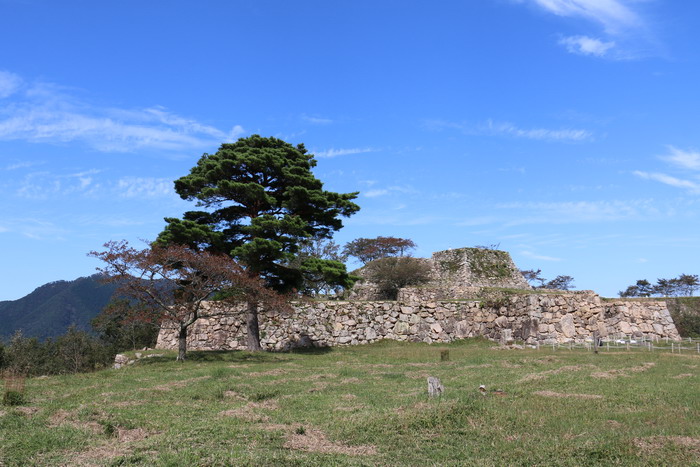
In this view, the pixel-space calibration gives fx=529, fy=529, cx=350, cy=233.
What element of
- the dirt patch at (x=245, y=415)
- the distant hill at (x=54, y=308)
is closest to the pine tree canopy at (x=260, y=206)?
the dirt patch at (x=245, y=415)

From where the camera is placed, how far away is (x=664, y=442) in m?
8.25

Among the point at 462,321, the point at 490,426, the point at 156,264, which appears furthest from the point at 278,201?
the point at 490,426

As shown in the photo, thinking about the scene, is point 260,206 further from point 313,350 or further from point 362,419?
point 362,419

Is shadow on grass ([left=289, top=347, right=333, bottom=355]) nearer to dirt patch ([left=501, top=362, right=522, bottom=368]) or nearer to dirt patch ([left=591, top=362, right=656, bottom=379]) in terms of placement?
dirt patch ([left=501, top=362, right=522, bottom=368])

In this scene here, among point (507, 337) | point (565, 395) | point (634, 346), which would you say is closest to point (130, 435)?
point (565, 395)

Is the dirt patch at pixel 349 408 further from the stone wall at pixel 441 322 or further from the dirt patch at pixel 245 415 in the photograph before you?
the stone wall at pixel 441 322

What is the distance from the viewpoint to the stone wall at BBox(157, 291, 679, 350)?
31328mm

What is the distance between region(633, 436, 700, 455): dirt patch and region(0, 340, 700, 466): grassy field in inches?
0.9

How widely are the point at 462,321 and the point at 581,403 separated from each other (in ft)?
69.9

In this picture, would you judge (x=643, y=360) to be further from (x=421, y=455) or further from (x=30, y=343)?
(x=30, y=343)

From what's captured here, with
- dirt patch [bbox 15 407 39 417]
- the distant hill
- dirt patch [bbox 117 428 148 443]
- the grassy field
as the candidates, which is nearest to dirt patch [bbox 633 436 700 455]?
the grassy field

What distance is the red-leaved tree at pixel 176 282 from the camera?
22.3 metres

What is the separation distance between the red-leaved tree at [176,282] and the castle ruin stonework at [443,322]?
726 centimetres

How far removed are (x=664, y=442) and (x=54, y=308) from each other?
15381 centimetres
